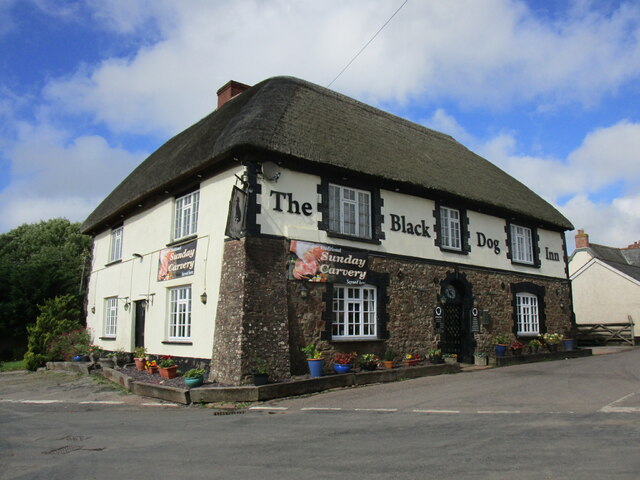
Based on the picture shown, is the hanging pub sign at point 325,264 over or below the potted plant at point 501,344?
over

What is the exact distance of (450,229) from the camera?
16.8 meters

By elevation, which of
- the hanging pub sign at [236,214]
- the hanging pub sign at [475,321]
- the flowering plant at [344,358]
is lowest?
the flowering plant at [344,358]

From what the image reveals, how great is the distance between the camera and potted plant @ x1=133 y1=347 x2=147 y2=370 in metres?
14.6

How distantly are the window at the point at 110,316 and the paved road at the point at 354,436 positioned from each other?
7368 mm

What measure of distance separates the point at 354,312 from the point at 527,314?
28.9 feet

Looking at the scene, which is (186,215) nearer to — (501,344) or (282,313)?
(282,313)

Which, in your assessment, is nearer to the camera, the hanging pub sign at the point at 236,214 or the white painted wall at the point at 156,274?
the hanging pub sign at the point at 236,214

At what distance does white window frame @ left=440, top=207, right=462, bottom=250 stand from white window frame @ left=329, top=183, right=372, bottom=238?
130 inches

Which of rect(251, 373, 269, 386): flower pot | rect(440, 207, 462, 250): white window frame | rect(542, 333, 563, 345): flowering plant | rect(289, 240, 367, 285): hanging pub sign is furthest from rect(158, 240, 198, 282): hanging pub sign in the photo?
rect(542, 333, 563, 345): flowering plant

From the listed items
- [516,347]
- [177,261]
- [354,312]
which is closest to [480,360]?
[516,347]

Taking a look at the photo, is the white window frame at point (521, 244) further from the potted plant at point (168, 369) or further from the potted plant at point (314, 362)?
the potted plant at point (168, 369)

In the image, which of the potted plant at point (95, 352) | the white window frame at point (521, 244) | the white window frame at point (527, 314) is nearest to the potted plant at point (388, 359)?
the white window frame at point (527, 314)

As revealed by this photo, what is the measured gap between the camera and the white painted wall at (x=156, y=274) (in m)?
12.6

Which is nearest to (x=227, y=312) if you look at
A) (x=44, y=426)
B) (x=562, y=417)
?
(x=44, y=426)
